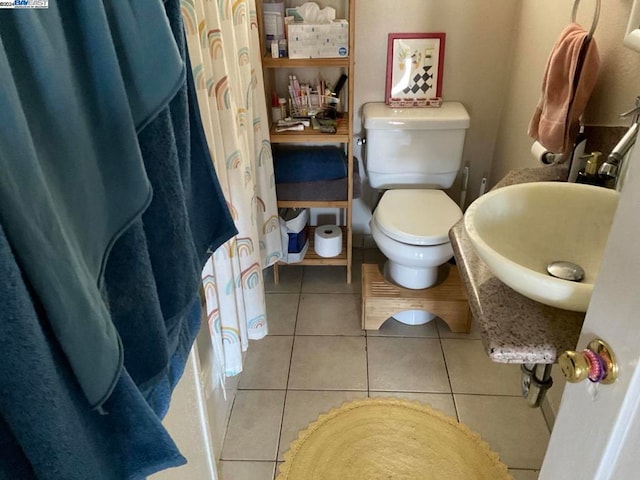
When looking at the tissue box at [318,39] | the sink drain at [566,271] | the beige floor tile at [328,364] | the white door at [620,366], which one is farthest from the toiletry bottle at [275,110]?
the white door at [620,366]

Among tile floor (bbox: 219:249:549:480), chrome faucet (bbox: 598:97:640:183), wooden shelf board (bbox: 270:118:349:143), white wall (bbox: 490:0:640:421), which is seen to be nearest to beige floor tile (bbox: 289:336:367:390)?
tile floor (bbox: 219:249:549:480)

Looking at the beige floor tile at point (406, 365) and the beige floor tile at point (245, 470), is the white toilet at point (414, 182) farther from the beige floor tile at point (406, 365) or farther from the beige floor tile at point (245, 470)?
the beige floor tile at point (245, 470)

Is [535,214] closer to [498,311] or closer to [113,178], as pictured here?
[498,311]

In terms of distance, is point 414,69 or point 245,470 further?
point 414,69

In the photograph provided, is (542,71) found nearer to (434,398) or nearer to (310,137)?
(310,137)

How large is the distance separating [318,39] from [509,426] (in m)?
1.68

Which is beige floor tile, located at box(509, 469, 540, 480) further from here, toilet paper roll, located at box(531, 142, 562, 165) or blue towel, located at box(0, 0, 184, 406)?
blue towel, located at box(0, 0, 184, 406)

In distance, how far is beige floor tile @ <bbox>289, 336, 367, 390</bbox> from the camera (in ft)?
6.56

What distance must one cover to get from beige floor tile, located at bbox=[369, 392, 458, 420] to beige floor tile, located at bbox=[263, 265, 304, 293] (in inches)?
31.0

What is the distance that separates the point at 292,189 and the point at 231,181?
0.88 m

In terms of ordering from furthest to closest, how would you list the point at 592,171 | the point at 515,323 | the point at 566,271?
the point at 592,171, the point at 566,271, the point at 515,323

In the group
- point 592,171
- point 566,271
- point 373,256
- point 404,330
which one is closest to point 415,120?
point 373,256

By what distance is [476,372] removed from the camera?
204cm

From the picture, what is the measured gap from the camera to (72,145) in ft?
1.79
